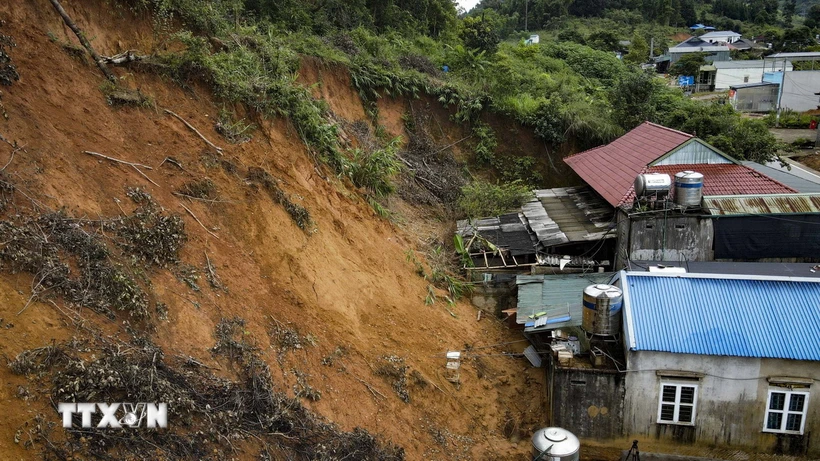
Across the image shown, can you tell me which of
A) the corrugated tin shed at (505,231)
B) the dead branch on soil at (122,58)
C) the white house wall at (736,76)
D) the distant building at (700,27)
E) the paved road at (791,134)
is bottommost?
the corrugated tin shed at (505,231)

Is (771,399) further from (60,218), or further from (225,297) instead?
(60,218)

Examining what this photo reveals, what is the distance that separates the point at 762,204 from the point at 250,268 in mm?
→ 12626

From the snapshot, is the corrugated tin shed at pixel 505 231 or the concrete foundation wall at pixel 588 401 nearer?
the concrete foundation wall at pixel 588 401

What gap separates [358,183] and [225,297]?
7070mm

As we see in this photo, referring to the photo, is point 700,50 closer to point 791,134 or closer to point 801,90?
point 801,90

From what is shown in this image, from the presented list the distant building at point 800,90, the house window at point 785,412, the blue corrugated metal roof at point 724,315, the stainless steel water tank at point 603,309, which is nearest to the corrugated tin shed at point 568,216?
the blue corrugated metal roof at point 724,315

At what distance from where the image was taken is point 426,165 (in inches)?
880

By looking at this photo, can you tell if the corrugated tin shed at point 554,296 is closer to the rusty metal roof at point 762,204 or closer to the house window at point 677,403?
the house window at point 677,403

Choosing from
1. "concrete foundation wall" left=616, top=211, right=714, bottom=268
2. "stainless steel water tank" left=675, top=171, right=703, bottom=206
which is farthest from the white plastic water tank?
"concrete foundation wall" left=616, top=211, right=714, bottom=268

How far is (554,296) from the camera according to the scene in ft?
48.6

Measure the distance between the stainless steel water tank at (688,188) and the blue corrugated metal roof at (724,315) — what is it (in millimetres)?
3244

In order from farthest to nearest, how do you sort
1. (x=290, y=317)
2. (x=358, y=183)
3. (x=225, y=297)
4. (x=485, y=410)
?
(x=358, y=183) < (x=485, y=410) < (x=290, y=317) < (x=225, y=297)

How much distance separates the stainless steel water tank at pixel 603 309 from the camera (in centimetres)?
1179

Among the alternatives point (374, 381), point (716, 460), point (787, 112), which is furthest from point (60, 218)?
point (787, 112)
